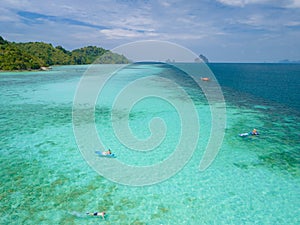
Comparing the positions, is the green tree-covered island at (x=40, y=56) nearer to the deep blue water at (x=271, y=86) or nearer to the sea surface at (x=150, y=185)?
the deep blue water at (x=271, y=86)

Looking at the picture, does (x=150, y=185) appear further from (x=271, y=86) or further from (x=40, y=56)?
(x=40, y=56)

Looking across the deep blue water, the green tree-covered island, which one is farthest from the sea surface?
the green tree-covered island

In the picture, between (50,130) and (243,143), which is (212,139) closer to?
(243,143)

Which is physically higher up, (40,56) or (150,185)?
(40,56)

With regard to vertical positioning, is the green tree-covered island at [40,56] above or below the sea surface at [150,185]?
above

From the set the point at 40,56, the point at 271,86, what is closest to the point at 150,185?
the point at 271,86

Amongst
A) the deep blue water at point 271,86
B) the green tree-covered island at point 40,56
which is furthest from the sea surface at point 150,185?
the green tree-covered island at point 40,56

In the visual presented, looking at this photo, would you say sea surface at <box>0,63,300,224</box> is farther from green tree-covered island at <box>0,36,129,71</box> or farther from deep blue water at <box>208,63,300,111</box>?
green tree-covered island at <box>0,36,129,71</box>

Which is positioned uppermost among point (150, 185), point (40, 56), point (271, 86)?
point (40, 56)
